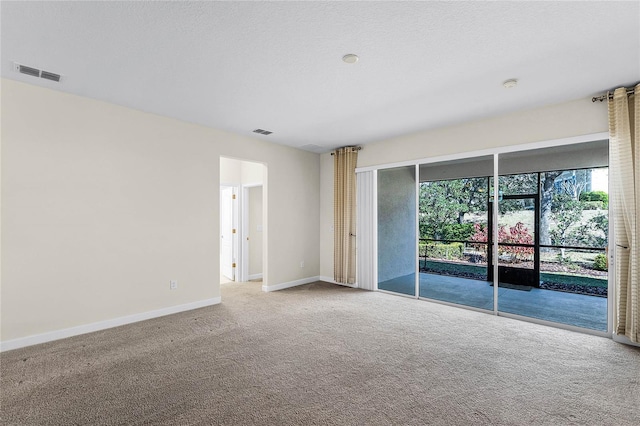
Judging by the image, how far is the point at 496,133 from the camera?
162 inches

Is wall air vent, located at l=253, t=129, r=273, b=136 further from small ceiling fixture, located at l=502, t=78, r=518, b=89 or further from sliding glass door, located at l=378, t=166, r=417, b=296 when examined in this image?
small ceiling fixture, located at l=502, t=78, r=518, b=89

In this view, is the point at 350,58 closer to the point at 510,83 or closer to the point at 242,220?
the point at 510,83

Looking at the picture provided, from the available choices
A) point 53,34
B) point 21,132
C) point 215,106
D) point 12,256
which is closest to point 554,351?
point 215,106

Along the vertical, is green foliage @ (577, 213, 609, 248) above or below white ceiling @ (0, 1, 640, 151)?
below

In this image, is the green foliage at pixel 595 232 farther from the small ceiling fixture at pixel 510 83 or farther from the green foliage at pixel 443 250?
the small ceiling fixture at pixel 510 83

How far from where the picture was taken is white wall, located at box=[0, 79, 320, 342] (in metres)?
3.06

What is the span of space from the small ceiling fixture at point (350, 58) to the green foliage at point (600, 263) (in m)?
3.63

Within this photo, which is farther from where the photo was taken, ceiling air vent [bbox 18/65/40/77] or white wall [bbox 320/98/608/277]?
white wall [bbox 320/98/608/277]

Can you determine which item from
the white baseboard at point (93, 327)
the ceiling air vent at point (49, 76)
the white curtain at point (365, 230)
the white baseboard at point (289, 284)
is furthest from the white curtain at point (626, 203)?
the ceiling air vent at point (49, 76)

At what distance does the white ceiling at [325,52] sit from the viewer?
79.9 inches

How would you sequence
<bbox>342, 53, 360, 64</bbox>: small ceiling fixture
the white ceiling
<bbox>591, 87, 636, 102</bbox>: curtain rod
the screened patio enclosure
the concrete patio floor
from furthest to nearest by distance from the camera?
the concrete patio floor < the screened patio enclosure < <bbox>591, 87, 636, 102</bbox>: curtain rod < <bbox>342, 53, 360, 64</bbox>: small ceiling fixture < the white ceiling

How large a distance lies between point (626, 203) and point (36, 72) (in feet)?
19.9

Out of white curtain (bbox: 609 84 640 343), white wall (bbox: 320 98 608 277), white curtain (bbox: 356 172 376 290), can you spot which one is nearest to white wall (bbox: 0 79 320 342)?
white curtain (bbox: 356 172 376 290)

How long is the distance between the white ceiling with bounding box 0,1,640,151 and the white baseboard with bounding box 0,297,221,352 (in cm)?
264
